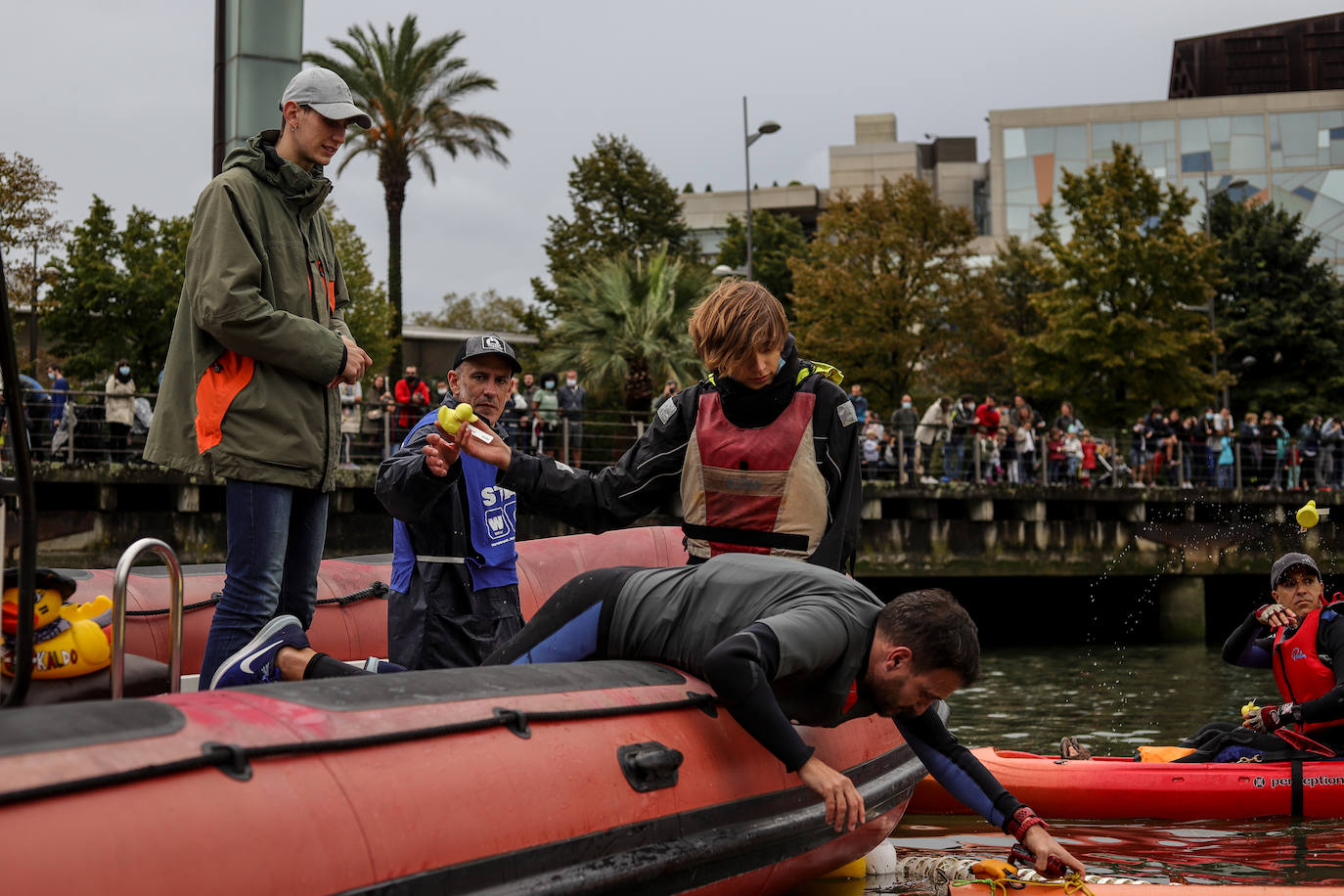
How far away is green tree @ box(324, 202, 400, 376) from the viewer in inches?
1545

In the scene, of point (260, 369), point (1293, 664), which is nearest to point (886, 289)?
point (1293, 664)

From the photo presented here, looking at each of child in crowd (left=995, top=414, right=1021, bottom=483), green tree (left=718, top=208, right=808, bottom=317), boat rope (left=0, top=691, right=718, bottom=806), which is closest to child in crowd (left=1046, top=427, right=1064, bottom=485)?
child in crowd (left=995, top=414, right=1021, bottom=483)

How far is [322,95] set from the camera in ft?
15.0

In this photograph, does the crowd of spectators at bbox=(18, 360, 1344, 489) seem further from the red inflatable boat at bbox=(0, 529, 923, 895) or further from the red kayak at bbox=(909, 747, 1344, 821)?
the red inflatable boat at bbox=(0, 529, 923, 895)

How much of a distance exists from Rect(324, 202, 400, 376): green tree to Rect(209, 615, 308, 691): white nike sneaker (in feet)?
110

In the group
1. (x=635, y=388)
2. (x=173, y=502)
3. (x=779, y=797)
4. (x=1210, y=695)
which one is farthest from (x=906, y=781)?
(x=635, y=388)

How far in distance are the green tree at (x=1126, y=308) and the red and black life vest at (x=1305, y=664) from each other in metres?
26.2

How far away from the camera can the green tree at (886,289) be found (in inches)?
1435

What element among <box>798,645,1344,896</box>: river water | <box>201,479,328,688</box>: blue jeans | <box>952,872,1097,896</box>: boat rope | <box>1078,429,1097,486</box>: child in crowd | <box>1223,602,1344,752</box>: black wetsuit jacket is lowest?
<box>798,645,1344,896</box>: river water

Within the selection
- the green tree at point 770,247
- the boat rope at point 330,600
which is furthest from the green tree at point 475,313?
the boat rope at point 330,600

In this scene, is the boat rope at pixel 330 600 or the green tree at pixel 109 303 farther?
the green tree at pixel 109 303

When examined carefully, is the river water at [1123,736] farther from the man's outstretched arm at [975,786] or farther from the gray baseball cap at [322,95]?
the gray baseball cap at [322,95]

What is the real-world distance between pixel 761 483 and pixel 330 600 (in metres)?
4.08

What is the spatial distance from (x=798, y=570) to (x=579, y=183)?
155 ft
